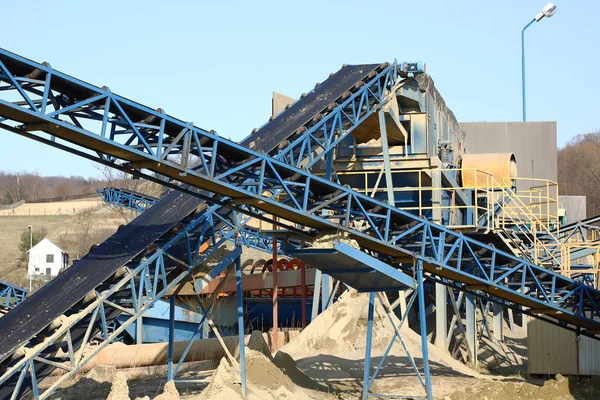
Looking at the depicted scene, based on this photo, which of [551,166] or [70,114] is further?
[551,166]

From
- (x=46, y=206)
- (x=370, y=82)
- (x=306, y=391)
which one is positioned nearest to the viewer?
(x=306, y=391)

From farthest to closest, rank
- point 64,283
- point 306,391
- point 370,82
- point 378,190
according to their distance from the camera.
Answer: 1. point 378,190
2. point 370,82
3. point 306,391
4. point 64,283

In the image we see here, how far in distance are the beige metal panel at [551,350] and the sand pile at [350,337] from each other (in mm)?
1845

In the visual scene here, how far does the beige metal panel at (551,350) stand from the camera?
22.5 meters

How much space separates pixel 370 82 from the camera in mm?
21422

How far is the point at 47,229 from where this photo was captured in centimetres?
8131

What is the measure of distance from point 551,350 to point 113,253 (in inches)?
495

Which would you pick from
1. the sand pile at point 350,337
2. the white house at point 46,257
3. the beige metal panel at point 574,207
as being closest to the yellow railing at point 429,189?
the sand pile at point 350,337


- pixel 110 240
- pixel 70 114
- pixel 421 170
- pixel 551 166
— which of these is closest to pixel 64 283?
pixel 110 240

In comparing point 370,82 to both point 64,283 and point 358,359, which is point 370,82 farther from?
point 64,283

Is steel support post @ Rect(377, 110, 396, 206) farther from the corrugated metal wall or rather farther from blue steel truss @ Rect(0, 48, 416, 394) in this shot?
the corrugated metal wall

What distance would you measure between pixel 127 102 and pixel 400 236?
6.36 meters

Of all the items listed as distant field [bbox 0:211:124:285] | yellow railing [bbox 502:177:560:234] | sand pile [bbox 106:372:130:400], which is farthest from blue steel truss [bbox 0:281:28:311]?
distant field [bbox 0:211:124:285]

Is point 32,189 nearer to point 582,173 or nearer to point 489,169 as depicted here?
point 582,173
